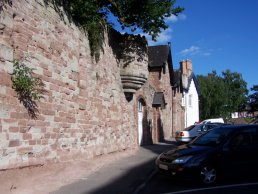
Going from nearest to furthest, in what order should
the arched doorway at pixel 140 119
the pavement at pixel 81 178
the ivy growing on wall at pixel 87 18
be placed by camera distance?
the pavement at pixel 81 178 → the ivy growing on wall at pixel 87 18 → the arched doorway at pixel 140 119

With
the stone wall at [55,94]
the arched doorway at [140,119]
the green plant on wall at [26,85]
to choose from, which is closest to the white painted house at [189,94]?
the arched doorway at [140,119]

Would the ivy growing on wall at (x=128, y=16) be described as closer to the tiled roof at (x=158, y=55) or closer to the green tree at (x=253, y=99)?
the tiled roof at (x=158, y=55)

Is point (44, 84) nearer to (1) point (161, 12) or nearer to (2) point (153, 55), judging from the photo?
(1) point (161, 12)

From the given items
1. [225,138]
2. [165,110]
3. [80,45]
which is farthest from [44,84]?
[165,110]

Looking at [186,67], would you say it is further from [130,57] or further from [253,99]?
[253,99]

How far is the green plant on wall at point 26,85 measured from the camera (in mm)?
8781

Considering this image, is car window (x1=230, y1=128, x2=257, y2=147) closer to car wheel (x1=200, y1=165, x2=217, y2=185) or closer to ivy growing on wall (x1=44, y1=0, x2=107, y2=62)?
car wheel (x1=200, y1=165, x2=217, y2=185)

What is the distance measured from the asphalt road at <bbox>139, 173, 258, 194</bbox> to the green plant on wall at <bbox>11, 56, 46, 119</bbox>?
353cm

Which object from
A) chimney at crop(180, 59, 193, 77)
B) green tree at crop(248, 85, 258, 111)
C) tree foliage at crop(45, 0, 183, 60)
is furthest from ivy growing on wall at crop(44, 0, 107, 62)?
green tree at crop(248, 85, 258, 111)

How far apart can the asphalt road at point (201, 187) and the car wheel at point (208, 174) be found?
0.54 ft

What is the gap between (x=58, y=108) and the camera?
10945 millimetres

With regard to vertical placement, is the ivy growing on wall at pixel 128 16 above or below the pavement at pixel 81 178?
above

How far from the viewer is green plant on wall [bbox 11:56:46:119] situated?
8781mm

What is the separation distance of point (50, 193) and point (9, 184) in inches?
36.4
